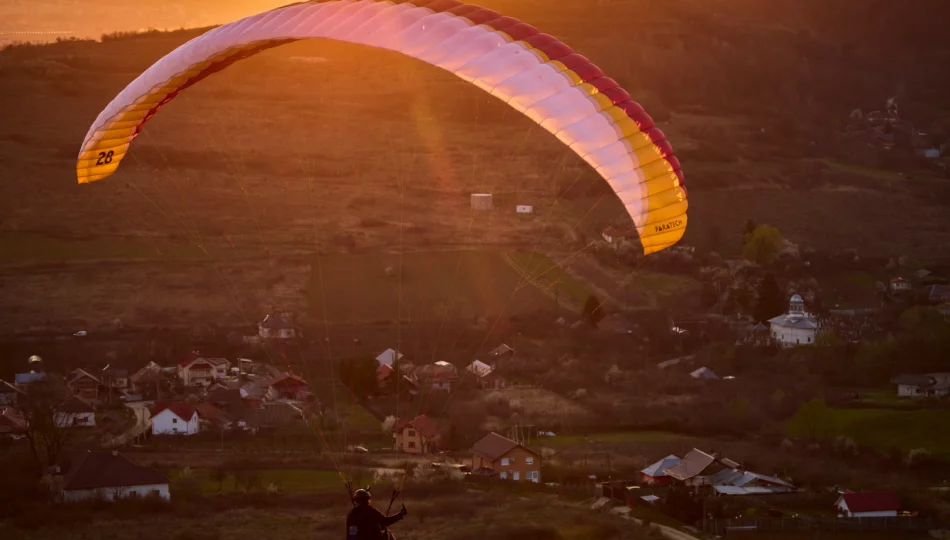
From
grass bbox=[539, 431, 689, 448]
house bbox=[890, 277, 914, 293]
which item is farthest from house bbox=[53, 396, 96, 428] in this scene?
house bbox=[890, 277, 914, 293]

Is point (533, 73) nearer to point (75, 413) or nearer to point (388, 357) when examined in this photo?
point (75, 413)

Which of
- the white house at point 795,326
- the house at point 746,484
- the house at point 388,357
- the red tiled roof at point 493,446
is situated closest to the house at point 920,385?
the white house at point 795,326

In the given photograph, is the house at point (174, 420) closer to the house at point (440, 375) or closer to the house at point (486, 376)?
the house at point (440, 375)

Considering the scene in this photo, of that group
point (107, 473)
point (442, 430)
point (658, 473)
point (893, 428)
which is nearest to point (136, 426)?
point (107, 473)

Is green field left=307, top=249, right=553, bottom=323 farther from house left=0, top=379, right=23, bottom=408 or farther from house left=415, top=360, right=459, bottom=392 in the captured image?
house left=0, top=379, right=23, bottom=408

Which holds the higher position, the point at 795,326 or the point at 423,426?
the point at 795,326
